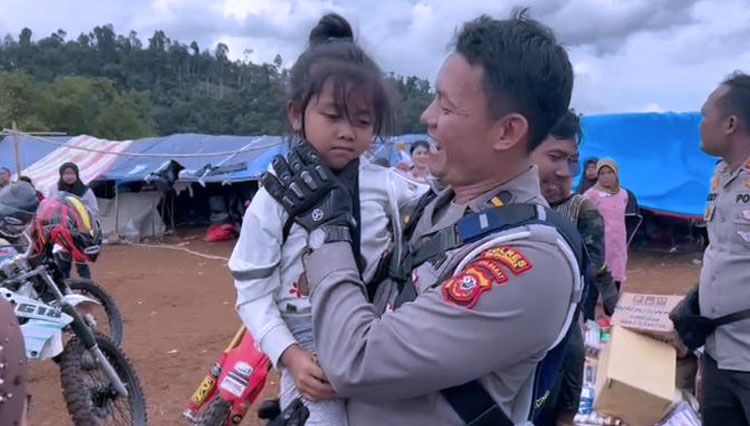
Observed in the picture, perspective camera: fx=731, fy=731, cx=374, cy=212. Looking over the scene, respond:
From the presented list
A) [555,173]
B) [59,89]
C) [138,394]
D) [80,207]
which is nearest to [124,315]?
[80,207]

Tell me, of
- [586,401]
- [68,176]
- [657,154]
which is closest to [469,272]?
[586,401]

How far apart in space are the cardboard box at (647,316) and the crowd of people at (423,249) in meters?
1.54

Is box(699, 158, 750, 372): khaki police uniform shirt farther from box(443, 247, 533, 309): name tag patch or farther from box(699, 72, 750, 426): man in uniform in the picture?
box(443, 247, 533, 309): name tag patch

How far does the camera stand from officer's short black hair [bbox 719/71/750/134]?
299 centimetres

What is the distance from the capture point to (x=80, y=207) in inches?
209

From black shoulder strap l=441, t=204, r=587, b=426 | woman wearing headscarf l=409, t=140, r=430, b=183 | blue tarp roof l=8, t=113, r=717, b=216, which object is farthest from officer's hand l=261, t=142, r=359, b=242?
blue tarp roof l=8, t=113, r=717, b=216

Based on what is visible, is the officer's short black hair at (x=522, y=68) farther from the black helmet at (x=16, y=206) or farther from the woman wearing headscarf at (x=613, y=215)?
the woman wearing headscarf at (x=613, y=215)

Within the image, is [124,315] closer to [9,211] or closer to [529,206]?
[9,211]

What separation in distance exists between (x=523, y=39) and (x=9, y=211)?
12.5 ft

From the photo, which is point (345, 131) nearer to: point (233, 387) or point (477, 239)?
point (477, 239)

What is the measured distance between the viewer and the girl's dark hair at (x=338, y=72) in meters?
1.71

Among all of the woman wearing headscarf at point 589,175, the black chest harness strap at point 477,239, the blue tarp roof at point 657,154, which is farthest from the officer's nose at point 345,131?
the blue tarp roof at point 657,154

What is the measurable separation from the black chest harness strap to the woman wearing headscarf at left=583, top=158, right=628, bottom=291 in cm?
467

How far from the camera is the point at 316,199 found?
1.43 metres
